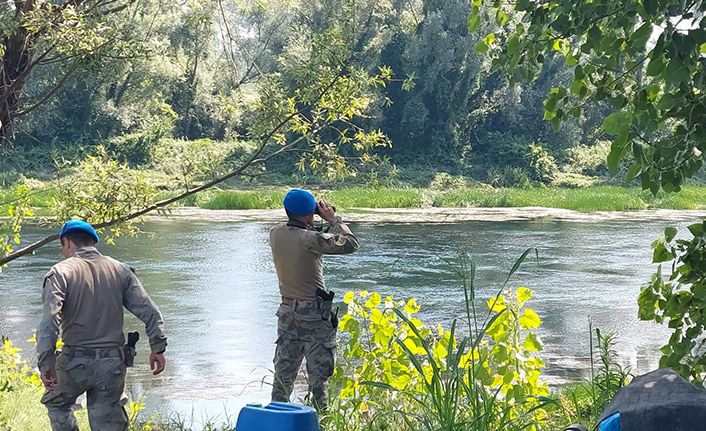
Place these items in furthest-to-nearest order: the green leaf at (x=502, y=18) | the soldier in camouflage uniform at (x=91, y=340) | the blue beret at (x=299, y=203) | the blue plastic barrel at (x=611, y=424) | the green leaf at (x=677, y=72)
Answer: the blue beret at (x=299, y=203)
the soldier in camouflage uniform at (x=91, y=340)
the green leaf at (x=502, y=18)
the green leaf at (x=677, y=72)
the blue plastic barrel at (x=611, y=424)

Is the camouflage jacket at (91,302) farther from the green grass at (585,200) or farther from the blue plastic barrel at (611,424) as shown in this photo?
the green grass at (585,200)

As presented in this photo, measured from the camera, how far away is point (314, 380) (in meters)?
6.28

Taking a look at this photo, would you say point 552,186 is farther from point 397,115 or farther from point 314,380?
point 314,380

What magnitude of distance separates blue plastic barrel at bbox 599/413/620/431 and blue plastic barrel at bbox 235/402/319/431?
528 mm

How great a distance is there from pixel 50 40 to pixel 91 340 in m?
2.49

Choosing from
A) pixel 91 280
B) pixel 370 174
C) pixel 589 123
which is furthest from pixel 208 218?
pixel 589 123

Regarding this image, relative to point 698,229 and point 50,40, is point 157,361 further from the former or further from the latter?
point 698,229

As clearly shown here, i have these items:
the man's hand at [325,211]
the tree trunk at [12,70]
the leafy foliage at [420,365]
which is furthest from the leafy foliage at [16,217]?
the leafy foliage at [420,365]

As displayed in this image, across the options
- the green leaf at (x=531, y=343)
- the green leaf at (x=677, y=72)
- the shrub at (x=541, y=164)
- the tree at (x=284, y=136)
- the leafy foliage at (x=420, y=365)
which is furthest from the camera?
the shrub at (x=541, y=164)

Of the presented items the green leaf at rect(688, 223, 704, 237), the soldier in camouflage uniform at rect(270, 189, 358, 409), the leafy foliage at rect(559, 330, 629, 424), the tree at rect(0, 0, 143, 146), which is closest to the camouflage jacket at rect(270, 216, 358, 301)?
the soldier in camouflage uniform at rect(270, 189, 358, 409)

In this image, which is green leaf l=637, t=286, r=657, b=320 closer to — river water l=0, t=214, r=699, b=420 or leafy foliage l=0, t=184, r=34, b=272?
river water l=0, t=214, r=699, b=420

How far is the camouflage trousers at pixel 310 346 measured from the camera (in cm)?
628

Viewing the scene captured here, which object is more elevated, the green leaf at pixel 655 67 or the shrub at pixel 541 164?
the green leaf at pixel 655 67

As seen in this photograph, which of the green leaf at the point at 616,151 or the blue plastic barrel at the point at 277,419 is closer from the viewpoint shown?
the blue plastic barrel at the point at 277,419
